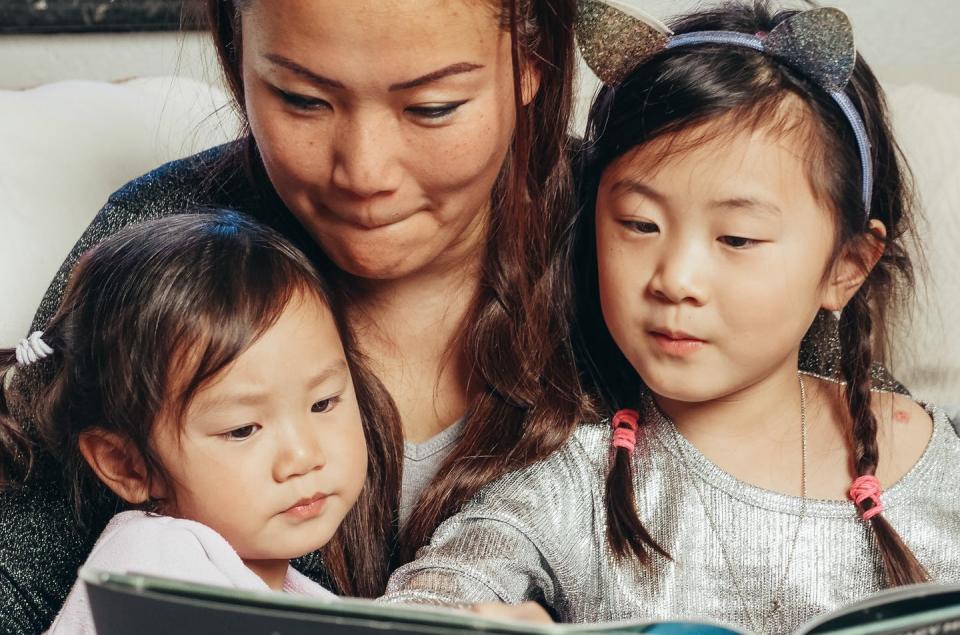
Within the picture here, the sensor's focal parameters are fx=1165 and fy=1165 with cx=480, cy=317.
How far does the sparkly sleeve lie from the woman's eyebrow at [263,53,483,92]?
41cm

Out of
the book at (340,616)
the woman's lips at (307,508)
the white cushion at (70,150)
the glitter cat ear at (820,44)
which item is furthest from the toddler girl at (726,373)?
the white cushion at (70,150)

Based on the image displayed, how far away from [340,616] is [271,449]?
448 millimetres

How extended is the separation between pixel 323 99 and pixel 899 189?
24.6 inches

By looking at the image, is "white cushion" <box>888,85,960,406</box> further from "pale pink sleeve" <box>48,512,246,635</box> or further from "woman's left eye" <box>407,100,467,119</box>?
"pale pink sleeve" <box>48,512,246,635</box>

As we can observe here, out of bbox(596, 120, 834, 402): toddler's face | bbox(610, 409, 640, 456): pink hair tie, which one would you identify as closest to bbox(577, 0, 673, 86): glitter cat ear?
bbox(596, 120, 834, 402): toddler's face

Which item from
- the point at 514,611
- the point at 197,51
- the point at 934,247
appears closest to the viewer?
the point at 514,611

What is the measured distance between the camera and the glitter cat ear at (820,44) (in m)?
1.10

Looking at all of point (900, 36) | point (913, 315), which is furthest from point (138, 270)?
point (900, 36)

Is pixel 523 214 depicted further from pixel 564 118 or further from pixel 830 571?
pixel 830 571

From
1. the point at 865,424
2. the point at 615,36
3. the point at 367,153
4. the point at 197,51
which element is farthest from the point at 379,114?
the point at 197,51

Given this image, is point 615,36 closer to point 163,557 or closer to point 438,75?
point 438,75

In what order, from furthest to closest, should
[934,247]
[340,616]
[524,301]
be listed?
[934,247], [524,301], [340,616]

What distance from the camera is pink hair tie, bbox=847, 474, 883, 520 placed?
3.86ft

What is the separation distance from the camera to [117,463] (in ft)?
3.76
